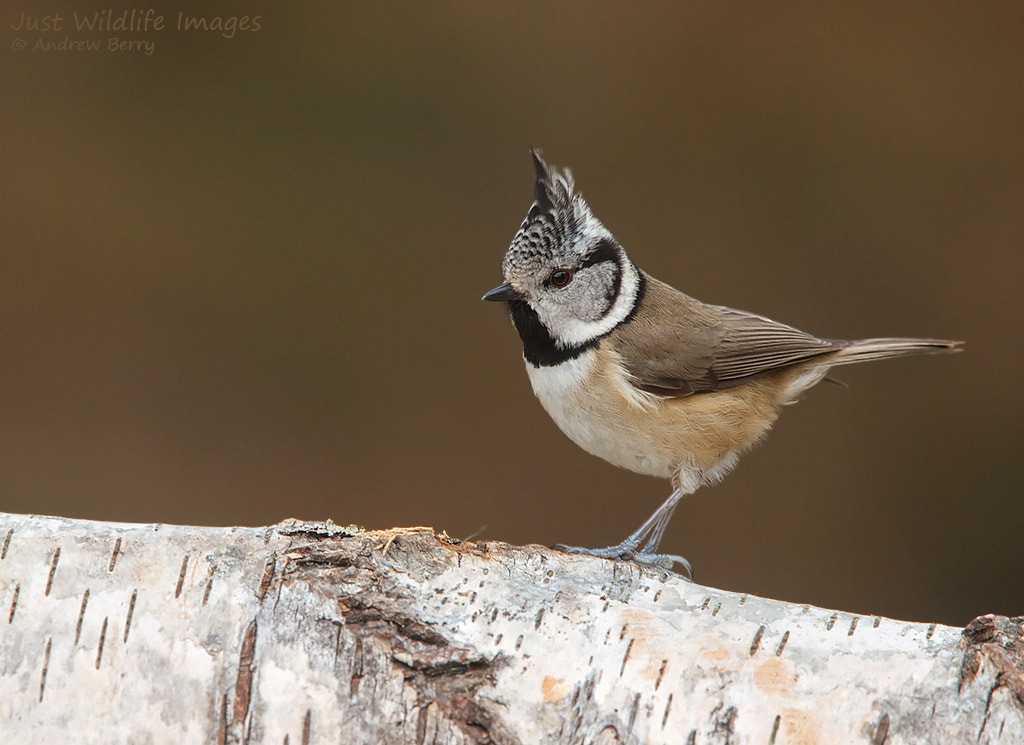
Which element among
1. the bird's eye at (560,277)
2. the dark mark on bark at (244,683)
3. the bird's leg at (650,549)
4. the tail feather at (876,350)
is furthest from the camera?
the tail feather at (876,350)

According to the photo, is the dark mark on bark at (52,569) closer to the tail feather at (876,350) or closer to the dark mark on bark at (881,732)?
the dark mark on bark at (881,732)

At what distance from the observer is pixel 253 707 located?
1.79m

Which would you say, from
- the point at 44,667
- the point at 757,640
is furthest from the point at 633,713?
the point at 44,667

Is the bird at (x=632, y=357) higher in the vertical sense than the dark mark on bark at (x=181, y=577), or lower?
higher

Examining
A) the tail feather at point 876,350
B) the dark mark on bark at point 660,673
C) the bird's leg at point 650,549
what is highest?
the tail feather at point 876,350

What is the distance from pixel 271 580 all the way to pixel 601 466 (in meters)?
3.16

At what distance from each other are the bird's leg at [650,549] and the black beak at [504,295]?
80 centimetres

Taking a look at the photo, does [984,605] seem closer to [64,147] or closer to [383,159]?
[383,159]

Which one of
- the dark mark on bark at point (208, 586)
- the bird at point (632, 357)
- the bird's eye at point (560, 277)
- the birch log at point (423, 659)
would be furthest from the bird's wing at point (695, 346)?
the dark mark on bark at point (208, 586)

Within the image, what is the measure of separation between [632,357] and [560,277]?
35 cm

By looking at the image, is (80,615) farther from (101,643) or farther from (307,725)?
(307,725)

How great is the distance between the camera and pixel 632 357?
3027 mm

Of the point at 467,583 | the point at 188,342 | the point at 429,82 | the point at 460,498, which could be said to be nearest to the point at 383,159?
the point at 429,82

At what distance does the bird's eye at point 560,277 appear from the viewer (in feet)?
9.93
